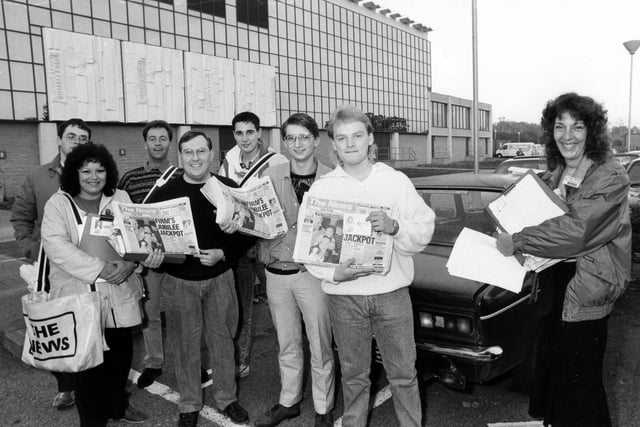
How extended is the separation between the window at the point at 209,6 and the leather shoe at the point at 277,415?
1423 inches

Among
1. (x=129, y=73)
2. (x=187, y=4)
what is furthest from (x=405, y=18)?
(x=129, y=73)

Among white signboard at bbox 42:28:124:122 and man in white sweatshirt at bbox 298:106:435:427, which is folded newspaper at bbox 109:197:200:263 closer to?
man in white sweatshirt at bbox 298:106:435:427

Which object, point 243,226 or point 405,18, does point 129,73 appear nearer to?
point 243,226

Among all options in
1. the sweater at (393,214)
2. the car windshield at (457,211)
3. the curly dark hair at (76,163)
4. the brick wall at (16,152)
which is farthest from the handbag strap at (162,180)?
the brick wall at (16,152)

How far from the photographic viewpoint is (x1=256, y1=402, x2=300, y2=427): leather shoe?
3311mm

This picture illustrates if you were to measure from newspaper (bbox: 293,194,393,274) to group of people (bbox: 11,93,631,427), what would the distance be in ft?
0.07

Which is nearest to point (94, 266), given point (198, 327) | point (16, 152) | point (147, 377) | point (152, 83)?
point (198, 327)

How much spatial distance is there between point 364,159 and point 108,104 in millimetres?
29363

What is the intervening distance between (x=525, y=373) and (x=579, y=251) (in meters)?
1.55

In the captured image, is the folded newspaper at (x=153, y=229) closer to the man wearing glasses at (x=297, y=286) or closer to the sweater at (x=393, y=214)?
the man wearing glasses at (x=297, y=286)

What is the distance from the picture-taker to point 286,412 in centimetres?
338

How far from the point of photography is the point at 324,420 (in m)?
3.21

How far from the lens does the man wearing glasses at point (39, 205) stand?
3.69 metres

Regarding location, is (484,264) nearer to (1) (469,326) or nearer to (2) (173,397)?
(1) (469,326)
